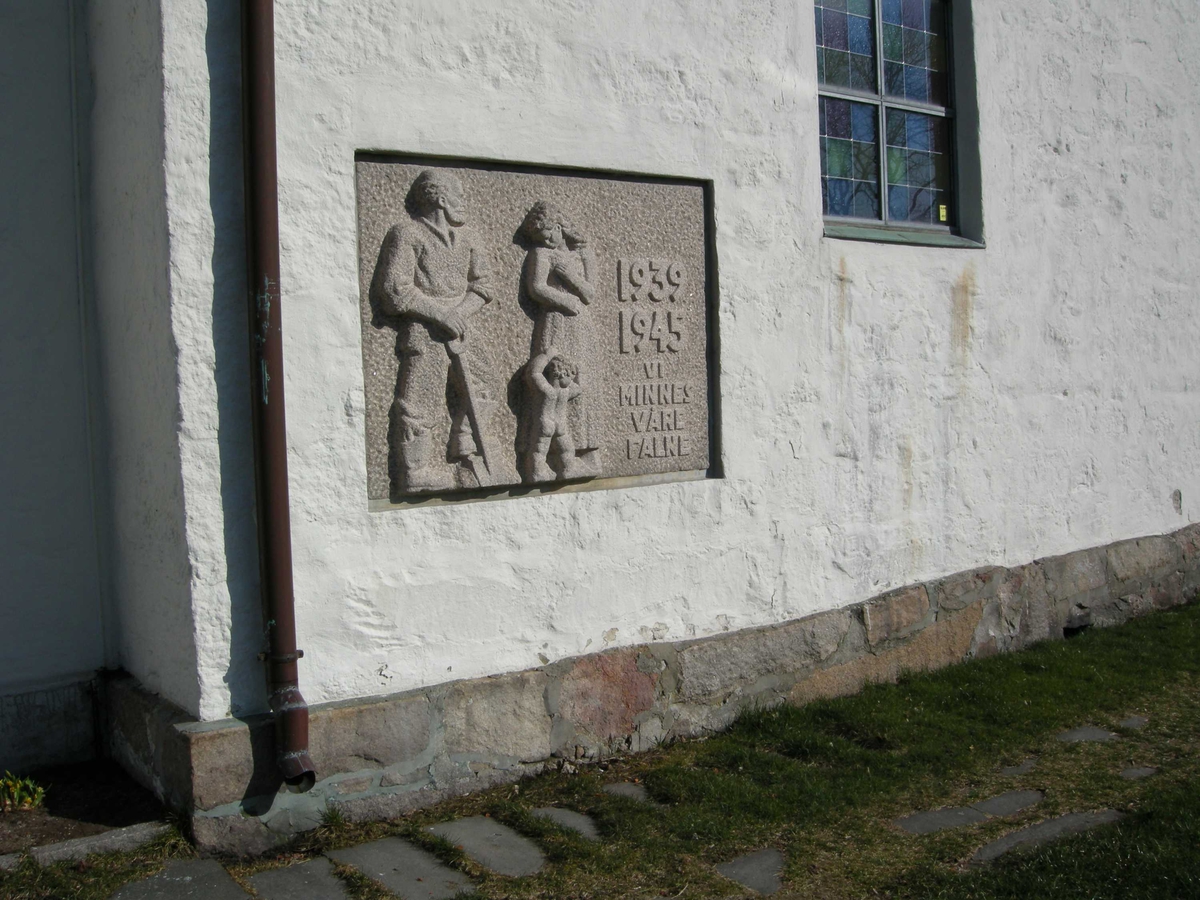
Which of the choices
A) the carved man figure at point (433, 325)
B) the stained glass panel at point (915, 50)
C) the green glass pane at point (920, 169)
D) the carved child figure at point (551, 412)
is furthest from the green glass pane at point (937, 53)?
the carved man figure at point (433, 325)

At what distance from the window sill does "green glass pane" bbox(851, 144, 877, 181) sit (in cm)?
29

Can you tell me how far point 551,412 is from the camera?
441 centimetres

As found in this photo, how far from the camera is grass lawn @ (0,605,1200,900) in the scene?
11.2 feet

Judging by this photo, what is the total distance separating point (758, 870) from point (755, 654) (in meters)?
1.52

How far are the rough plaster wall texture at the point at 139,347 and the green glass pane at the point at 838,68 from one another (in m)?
3.46

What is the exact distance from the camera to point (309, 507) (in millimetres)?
3840

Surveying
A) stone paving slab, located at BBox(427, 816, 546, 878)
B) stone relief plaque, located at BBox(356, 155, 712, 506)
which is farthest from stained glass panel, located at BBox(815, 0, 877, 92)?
stone paving slab, located at BBox(427, 816, 546, 878)

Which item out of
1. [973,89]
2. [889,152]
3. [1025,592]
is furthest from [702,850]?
[973,89]

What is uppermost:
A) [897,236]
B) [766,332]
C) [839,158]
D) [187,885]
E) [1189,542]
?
[839,158]

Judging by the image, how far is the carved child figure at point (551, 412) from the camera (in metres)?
4.37

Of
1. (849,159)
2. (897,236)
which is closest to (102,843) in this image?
(897,236)

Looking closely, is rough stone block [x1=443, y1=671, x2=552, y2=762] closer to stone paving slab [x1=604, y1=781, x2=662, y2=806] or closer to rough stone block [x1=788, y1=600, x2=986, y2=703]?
stone paving slab [x1=604, y1=781, x2=662, y2=806]

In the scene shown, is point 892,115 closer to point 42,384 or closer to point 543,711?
point 543,711

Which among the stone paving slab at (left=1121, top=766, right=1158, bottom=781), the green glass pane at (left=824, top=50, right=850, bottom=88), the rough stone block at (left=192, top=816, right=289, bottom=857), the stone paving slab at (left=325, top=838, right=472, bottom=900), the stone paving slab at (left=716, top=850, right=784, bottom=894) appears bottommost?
the stone paving slab at (left=716, top=850, right=784, bottom=894)
